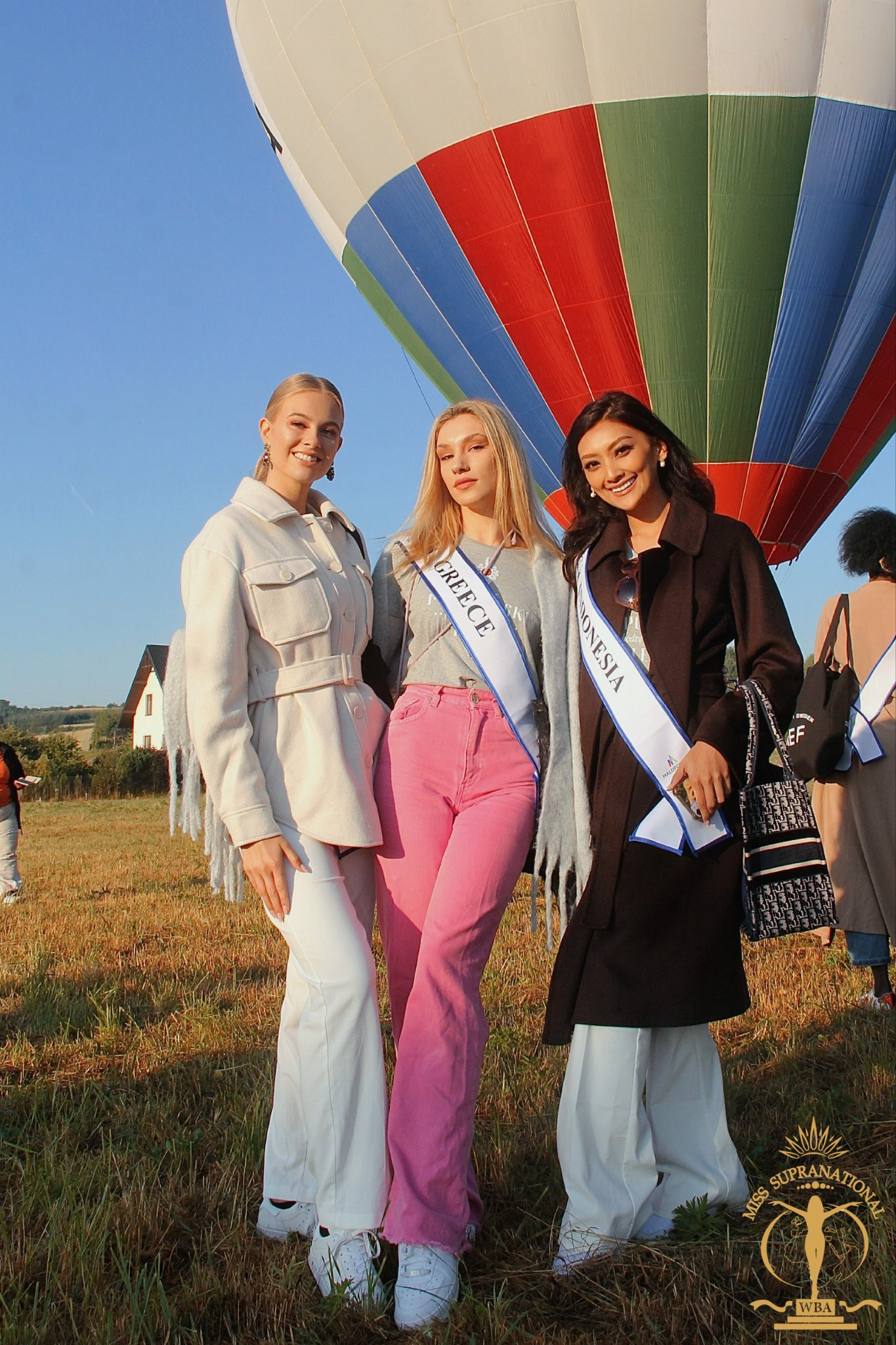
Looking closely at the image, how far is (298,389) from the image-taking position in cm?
311

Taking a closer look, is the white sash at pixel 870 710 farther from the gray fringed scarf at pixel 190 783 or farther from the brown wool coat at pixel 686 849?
the gray fringed scarf at pixel 190 783

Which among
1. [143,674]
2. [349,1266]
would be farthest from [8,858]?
[143,674]

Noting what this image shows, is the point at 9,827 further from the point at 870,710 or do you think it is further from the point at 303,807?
the point at 303,807

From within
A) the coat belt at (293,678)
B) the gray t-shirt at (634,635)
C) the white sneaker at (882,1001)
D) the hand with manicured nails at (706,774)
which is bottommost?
the white sneaker at (882,1001)

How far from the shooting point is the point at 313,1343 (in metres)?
2.34

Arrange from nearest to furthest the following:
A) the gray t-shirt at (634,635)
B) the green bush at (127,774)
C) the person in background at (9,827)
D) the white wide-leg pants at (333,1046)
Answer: the white wide-leg pants at (333,1046)
the gray t-shirt at (634,635)
the person in background at (9,827)
the green bush at (127,774)

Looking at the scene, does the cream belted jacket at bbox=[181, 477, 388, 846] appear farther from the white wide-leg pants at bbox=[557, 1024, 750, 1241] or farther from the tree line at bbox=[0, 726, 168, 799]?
the tree line at bbox=[0, 726, 168, 799]

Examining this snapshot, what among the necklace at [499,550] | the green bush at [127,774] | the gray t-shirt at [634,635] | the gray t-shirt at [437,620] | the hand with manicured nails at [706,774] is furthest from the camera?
the green bush at [127,774]

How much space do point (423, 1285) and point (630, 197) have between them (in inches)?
440

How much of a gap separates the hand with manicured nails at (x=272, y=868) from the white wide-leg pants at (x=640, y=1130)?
80 centimetres

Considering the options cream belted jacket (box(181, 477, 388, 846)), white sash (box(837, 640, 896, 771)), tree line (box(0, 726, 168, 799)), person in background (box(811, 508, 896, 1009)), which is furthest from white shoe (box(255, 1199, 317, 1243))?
tree line (box(0, 726, 168, 799))

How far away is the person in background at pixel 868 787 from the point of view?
5.11 m

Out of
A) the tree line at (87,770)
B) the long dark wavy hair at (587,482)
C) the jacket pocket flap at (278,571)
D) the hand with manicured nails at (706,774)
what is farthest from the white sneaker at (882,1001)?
the tree line at (87,770)

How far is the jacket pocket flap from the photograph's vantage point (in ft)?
9.46
